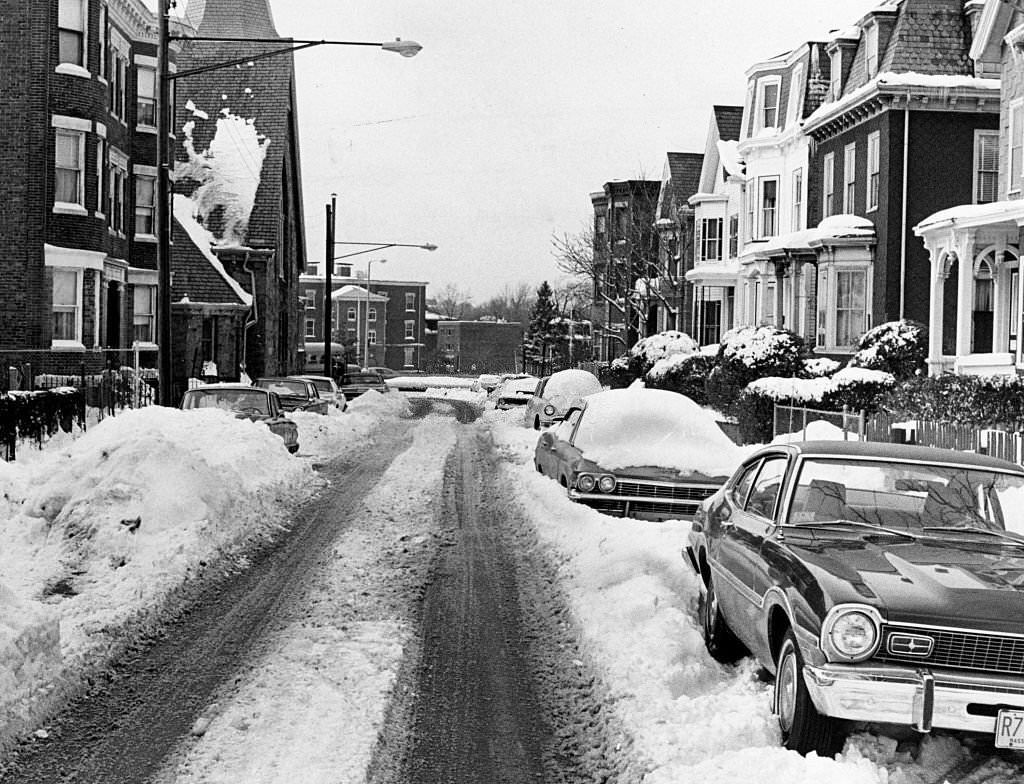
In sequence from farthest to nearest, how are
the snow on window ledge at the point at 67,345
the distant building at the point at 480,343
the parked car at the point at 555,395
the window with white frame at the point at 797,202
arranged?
the distant building at the point at 480,343 → the window with white frame at the point at 797,202 → the parked car at the point at 555,395 → the snow on window ledge at the point at 67,345

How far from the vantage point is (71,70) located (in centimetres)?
3106

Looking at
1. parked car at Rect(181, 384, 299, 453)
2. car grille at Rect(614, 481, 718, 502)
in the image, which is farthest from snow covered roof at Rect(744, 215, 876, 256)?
car grille at Rect(614, 481, 718, 502)

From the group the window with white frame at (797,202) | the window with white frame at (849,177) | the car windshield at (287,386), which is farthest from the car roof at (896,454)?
the window with white frame at (797,202)

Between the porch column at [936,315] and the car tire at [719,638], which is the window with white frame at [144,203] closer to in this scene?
the porch column at [936,315]

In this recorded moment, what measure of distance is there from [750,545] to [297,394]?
26.8 m

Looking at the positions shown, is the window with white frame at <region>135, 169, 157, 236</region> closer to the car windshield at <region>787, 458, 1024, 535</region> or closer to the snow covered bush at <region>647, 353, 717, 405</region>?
the snow covered bush at <region>647, 353, 717, 405</region>

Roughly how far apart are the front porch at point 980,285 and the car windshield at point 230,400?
1404 cm

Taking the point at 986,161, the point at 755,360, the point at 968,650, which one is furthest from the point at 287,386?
the point at 968,650

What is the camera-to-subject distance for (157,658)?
839 cm

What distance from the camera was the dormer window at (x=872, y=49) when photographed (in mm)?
35156

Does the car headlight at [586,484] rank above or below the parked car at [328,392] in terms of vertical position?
below

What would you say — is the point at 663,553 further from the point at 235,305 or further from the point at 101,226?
the point at 235,305

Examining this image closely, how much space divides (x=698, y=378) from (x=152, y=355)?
665 inches

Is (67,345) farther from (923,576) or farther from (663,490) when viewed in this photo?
(923,576)
